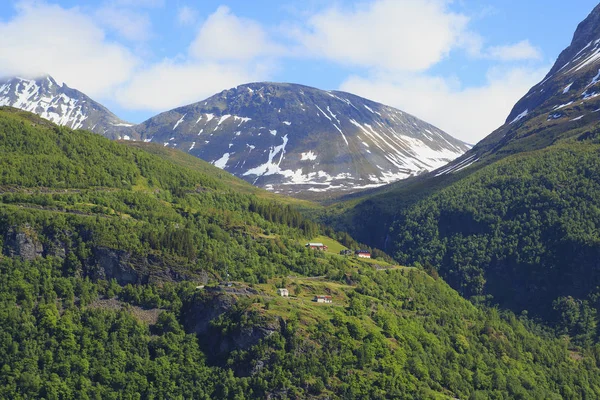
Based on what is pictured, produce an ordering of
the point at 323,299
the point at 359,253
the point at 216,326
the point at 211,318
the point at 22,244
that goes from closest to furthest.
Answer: the point at 216,326 → the point at 211,318 → the point at 22,244 → the point at 323,299 → the point at 359,253

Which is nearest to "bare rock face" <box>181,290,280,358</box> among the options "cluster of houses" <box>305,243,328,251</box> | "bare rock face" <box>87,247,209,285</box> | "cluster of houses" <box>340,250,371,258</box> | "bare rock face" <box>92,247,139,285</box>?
"bare rock face" <box>87,247,209,285</box>

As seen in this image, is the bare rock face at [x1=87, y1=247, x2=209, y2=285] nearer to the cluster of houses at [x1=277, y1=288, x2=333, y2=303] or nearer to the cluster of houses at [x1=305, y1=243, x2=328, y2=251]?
the cluster of houses at [x1=277, y1=288, x2=333, y2=303]

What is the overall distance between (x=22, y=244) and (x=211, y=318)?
35.3 m

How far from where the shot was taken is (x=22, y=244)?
434 ft

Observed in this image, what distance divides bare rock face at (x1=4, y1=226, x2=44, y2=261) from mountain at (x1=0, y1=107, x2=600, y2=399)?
0.21m

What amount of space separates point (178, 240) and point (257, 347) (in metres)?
34.4

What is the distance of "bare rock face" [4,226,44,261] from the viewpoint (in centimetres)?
13138

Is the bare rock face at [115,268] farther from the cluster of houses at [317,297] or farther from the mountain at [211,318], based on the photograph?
the cluster of houses at [317,297]

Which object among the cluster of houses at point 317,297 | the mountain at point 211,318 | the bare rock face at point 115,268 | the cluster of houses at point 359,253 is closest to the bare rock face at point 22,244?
the mountain at point 211,318

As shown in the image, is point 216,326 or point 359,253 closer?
point 216,326

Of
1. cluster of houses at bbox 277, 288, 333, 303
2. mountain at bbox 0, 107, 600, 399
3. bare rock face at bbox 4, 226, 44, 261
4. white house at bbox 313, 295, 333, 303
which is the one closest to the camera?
mountain at bbox 0, 107, 600, 399

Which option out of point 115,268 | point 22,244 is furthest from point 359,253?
point 22,244

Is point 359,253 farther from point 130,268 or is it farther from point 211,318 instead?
point 211,318

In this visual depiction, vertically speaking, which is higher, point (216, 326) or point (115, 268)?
point (115, 268)
